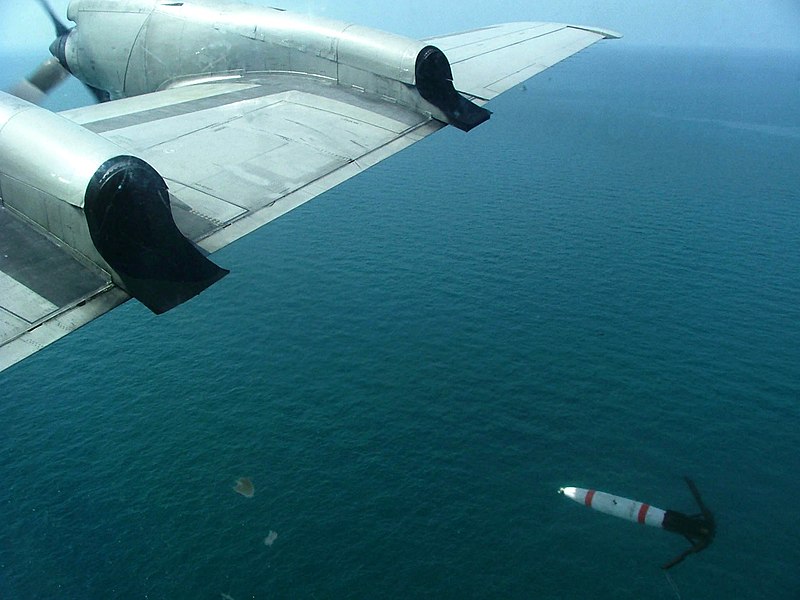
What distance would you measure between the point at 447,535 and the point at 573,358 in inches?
1053

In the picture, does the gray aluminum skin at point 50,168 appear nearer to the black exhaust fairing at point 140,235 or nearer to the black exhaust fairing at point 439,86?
the black exhaust fairing at point 140,235

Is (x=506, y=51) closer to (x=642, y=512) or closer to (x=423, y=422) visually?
(x=423, y=422)

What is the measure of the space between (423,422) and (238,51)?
127 feet

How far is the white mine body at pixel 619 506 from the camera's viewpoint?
50.0m

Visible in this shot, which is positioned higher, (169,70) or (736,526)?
(169,70)

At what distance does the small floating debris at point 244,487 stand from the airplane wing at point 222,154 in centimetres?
3384

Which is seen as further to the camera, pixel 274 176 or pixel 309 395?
pixel 309 395

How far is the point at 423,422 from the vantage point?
60.3 meters

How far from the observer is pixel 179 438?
5781 centimetres

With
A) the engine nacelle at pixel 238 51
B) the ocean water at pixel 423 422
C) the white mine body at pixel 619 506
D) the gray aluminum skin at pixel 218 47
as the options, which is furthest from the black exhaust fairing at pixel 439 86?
the white mine body at pixel 619 506

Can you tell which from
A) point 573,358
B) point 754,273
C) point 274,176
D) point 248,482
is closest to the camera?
point 274,176

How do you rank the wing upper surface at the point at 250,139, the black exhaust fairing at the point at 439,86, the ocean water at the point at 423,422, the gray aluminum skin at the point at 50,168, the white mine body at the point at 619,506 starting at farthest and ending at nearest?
the white mine body at the point at 619,506, the ocean water at the point at 423,422, the black exhaust fairing at the point at 439,86, the wing upper surface at the point at 250,139, the gray aluminum skin at the point at 50,168

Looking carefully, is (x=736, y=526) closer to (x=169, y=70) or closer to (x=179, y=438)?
(x=179, y=438)

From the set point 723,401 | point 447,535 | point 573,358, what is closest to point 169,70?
point 447,535
